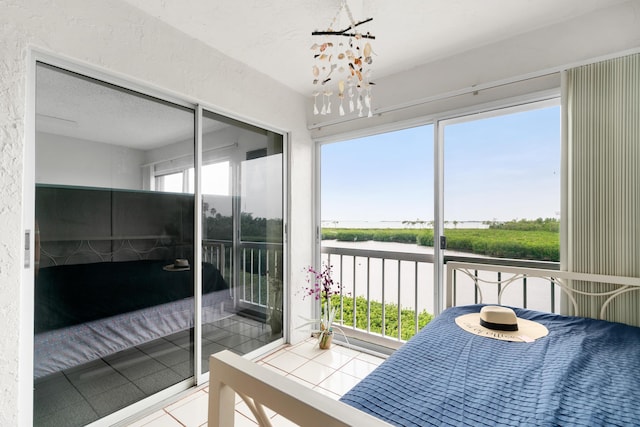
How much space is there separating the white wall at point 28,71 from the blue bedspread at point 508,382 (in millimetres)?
1572

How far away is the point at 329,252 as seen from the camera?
126 inches

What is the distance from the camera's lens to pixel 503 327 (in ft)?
5.06

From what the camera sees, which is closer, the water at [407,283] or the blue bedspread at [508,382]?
the blue bedspread at [508,382]

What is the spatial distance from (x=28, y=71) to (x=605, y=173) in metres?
3.17

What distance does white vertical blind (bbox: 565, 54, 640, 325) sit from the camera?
1692 mm

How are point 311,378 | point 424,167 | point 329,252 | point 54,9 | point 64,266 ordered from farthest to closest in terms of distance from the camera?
point 329,252, point 424,167, point 311,378, point 64,266, point 54,9

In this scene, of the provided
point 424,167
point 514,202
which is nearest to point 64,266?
point 424,167

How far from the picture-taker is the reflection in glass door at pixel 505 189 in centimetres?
206

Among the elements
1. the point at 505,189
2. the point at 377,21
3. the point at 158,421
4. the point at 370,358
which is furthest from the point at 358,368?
the point at 377,21

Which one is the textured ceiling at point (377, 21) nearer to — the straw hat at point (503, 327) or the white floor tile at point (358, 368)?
the straw hat at point (503, 327)

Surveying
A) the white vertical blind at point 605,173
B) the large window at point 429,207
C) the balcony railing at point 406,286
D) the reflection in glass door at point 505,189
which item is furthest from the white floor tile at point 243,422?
the white vertical blind at point 605,173

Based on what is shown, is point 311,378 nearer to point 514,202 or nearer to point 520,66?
point 514,202

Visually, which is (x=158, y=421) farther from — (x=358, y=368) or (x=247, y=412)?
(x=358, y=368)

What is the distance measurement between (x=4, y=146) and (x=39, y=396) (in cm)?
127
